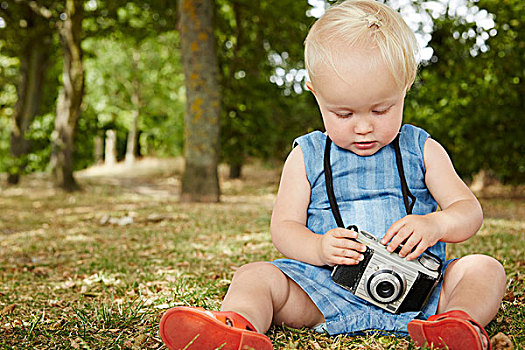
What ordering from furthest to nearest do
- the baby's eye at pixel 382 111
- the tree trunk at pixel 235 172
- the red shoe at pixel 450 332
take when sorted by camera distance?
the tree trunk at pixel 235 172 → the baby's eye at pixel 382 111 → the red shoe at pixel 450 332

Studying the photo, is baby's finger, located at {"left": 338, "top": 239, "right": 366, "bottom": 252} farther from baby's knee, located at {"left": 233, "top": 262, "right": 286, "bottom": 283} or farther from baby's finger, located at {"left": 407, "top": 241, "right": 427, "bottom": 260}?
baby's knee, located at {"left": 233, "top": 262, "right": 286, "bottom": 283}

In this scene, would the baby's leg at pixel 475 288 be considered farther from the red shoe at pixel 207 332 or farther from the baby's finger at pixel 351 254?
the red shoe at pixel 207 332

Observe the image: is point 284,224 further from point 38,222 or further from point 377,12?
point 38,222

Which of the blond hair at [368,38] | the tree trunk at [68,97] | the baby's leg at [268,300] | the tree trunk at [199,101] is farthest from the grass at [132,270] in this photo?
the tree trunk at [68,97]

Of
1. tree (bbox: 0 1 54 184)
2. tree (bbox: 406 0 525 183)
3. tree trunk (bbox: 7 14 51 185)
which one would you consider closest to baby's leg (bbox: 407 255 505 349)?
tree (bbox: 406 0 525 183)

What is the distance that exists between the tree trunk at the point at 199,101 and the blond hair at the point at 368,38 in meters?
6.14

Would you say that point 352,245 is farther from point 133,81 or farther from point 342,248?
point 133,81

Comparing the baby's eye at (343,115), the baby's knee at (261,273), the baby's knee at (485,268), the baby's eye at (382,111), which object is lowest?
the baby's knee at (261,273)

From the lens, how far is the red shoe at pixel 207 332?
1.61 metres

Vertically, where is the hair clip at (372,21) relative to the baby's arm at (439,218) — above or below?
above

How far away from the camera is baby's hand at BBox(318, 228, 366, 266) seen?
73.2 inches

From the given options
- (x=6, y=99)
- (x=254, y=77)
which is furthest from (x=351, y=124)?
(x=6, y=99)

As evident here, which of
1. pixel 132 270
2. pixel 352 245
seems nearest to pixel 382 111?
pixel 352 245

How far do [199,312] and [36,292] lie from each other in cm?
162
